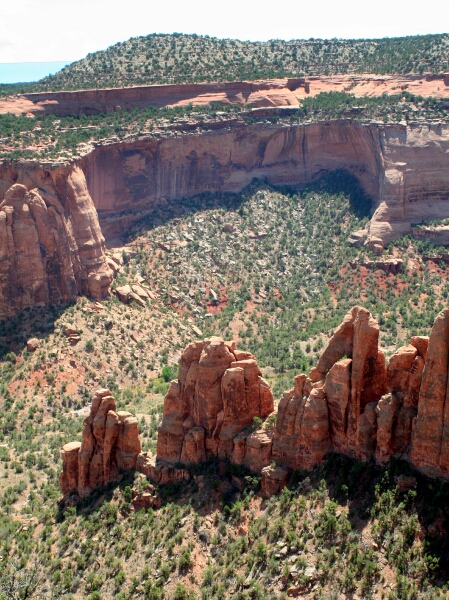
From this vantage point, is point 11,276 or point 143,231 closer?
point 11,276

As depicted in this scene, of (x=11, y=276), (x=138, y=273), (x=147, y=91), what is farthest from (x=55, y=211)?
(x=147, y=91)

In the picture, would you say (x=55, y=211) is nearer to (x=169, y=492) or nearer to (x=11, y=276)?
(x=11, y=276)

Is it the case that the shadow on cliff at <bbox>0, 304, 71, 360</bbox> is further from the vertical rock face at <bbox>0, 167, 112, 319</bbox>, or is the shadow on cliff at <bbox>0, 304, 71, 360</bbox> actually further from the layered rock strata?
the layered rock strata

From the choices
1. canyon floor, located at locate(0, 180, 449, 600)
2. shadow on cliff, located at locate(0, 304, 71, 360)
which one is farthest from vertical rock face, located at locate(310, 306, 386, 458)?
shadow on cliff, located at locate(0, 304, 71, 360)

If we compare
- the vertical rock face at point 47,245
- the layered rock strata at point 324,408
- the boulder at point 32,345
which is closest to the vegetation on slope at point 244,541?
the layered rock strata at point 324,408

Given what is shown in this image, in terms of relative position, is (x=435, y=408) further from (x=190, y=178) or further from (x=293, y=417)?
(x=190, y=178)

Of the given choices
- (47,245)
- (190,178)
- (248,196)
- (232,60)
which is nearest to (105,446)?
(47,245)
